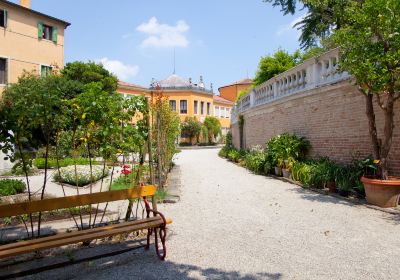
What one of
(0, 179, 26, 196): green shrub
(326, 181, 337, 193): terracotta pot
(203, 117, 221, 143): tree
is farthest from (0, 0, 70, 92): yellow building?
(326, 181, 337, 193): terracotta pot

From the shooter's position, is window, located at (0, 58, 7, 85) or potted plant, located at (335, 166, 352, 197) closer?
potted plant, located at (335, 166, 352, 197)

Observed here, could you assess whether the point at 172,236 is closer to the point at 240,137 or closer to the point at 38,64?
the point at 240,137

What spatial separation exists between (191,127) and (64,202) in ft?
137

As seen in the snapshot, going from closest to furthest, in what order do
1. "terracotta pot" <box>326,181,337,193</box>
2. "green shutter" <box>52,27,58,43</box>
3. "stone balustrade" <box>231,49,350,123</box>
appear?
"terracotta pot" <box>326,181,337,193</box> → "stone balustrade" <box>231,49,350,123</box> → "green shutter" <box>52,27,58,43</box>

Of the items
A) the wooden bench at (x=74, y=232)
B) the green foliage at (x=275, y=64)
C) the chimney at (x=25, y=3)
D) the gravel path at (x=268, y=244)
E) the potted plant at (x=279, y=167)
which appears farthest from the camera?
the chimney at (x=25, y=3)

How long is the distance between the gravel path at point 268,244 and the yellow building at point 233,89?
2026 inches

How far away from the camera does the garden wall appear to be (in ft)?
28.2

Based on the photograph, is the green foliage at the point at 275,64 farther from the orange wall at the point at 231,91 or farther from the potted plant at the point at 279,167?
the orange wall at the point at 231,91

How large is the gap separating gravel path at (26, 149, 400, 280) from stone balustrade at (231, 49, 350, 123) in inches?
144

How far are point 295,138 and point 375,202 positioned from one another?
16.3ft

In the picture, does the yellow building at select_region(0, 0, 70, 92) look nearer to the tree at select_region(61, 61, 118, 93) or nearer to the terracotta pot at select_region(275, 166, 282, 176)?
the tree at select_region(61, 61, 118, 93)

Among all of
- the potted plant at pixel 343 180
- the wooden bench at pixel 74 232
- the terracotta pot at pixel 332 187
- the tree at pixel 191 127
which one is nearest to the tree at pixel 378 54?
the potted plant at pixel 343 180

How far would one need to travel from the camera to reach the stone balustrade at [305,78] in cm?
983

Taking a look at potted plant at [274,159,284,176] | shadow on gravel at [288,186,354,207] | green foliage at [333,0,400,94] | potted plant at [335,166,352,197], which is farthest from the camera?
potted plant at [274,159,284,176]
